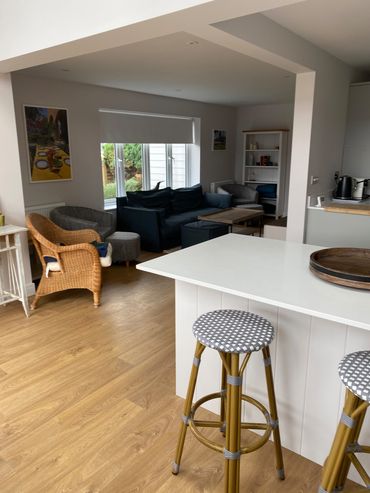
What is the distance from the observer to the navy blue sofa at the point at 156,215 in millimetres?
5402

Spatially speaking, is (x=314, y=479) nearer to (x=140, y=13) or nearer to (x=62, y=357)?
(x=62, y=357)

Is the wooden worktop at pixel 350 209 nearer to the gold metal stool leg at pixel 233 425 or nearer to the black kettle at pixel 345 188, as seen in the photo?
the black kettle at pixel 345 188

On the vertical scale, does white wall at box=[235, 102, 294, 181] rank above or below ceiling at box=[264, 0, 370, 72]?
below

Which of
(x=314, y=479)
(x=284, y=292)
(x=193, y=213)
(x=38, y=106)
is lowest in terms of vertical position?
(x=314, y=479)

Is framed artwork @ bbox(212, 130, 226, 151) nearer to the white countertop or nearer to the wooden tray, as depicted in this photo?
the white countertop

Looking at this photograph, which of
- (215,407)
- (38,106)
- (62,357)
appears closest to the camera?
(215,407)

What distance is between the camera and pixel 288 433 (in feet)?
6.20

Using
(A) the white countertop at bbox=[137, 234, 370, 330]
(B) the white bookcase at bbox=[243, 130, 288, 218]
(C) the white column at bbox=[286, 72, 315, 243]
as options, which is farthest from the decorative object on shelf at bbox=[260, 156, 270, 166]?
(A) the white countertop at bbox=[137, 234, 370, 330]

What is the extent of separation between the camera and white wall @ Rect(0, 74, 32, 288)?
340 centimetres

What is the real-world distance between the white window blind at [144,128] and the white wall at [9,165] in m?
2.05

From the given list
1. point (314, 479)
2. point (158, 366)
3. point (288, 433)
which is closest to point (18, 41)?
point (158, 366)

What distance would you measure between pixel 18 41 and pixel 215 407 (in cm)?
270

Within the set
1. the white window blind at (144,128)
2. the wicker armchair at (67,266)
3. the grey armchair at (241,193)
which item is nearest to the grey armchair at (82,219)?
the wicker armchair at (67,266)

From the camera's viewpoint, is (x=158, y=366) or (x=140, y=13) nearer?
(x=140, y=13)
